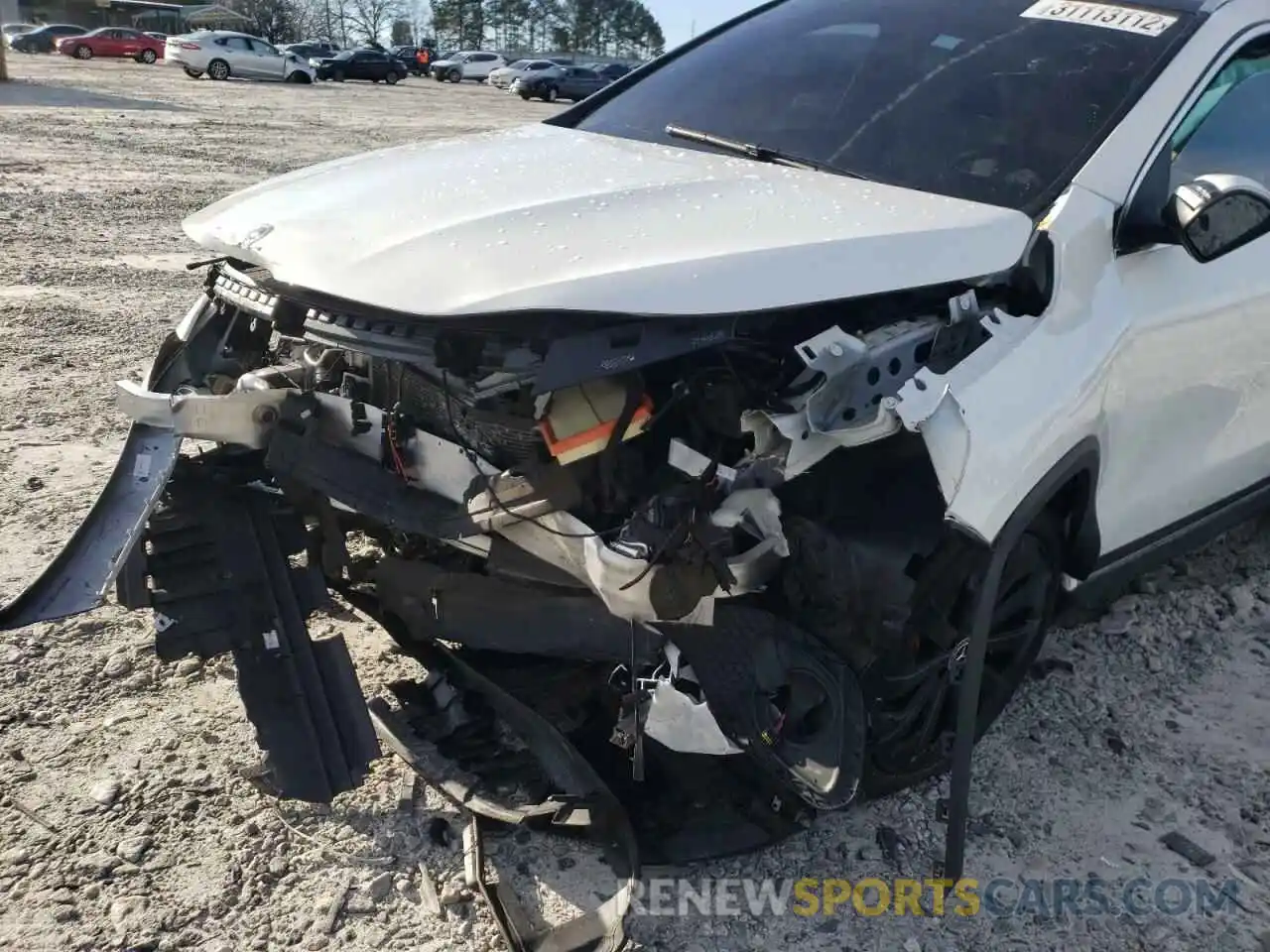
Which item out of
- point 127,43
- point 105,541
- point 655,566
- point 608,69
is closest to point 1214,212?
point 655,566

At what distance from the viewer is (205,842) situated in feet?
8.57

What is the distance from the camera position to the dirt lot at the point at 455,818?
243 centimetres

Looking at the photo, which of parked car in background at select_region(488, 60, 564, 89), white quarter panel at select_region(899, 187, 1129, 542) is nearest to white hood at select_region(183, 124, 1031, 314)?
white quarter panel at select_region(899, 187, 1129, 542)

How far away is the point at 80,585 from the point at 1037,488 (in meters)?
Result: 2.11

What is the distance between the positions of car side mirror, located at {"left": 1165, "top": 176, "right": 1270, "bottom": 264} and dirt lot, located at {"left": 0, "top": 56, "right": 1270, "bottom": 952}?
54.5 inches

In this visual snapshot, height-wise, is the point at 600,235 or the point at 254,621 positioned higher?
the point at 600,235

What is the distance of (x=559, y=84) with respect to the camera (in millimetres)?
36156

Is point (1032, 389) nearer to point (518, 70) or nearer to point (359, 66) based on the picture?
point (518, 70)

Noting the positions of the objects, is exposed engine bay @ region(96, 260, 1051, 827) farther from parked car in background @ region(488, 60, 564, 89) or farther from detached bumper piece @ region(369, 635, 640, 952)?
parked car in background @ region(488, 60, 564, 89)

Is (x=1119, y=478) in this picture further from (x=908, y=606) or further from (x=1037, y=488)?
(x=908, y=606)

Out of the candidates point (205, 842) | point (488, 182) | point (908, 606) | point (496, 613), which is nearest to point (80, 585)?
point (205, 842)

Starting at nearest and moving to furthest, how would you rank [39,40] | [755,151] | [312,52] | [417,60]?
1. [755,151]
2. [312,52]
3. [39,40]
4. [417,60]

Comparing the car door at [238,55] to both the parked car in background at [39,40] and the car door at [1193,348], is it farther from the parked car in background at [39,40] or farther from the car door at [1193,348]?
the car door at [1193,348]

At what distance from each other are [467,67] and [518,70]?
6440 millimetres
